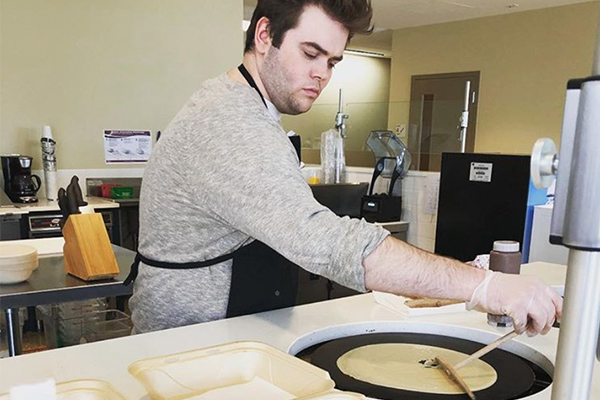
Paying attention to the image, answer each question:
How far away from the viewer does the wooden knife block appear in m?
1.92

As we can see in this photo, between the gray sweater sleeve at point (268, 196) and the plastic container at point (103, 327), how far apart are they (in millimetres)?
1404

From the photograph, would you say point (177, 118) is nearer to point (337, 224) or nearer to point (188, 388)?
point (337, 224)

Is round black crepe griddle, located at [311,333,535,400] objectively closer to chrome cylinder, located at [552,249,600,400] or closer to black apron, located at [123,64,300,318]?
black apron, located at [123,64,300,318]

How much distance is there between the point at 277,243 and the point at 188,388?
0.28 m

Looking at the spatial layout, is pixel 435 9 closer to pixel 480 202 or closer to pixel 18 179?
pixel 480 202

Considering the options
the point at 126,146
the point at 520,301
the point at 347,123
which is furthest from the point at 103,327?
the point at 347,123

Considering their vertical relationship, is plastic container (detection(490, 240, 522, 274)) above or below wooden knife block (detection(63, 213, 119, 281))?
above

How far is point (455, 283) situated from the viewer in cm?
93

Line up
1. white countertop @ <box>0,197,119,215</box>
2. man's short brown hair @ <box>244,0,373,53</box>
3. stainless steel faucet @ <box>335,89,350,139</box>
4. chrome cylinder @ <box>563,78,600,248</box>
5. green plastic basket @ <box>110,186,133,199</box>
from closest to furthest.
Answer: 1. chrome cylinder @ <box>563,78,600,248</box>
2. man's short brown hair @ <box>244,0,373,53</box>
3. white countertop @ <box>0,197,119,215</box>
4. green plastic basket @ <box>110,186,133,199</box>
5. stainless steel faucet @ <box>335,89,350,139</box>

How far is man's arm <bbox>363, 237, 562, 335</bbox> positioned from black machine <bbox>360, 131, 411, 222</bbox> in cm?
239

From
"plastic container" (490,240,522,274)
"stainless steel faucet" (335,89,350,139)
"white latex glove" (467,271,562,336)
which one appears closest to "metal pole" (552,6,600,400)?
"white latex glove" (467,271,562,336)

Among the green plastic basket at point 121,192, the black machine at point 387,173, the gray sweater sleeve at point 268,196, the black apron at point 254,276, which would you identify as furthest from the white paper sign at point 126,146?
the gray sweater sleeve at point 268,196

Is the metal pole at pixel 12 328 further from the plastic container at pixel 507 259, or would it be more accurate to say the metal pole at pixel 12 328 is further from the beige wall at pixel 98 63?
the beige wall at pixel 98 63

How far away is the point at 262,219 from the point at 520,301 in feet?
1.48
